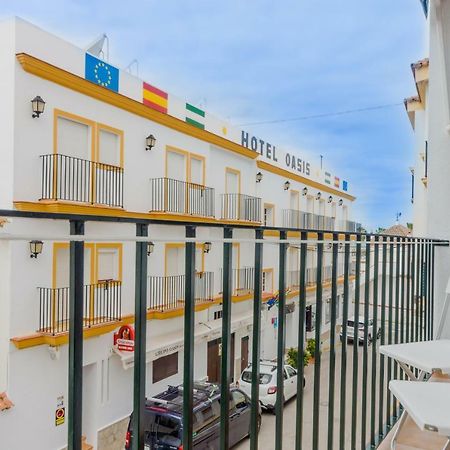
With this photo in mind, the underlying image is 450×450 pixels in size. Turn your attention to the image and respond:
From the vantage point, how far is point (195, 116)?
9812mm

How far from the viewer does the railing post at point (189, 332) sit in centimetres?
78

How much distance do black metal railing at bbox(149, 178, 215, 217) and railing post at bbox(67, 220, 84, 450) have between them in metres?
7.91

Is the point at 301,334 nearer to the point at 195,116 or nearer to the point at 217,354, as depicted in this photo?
the point at 217,354

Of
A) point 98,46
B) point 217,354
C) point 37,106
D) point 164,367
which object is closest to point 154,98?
point 98,46

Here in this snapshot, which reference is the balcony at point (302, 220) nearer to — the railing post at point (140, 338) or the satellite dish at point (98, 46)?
the satellite dish at point (98, 46)

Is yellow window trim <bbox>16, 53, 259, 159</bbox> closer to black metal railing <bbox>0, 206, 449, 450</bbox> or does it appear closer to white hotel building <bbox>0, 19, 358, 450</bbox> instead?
white hotel building <bbox>0, 19, 358, 450</bbox>

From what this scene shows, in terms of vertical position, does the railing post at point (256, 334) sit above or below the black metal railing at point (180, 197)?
below

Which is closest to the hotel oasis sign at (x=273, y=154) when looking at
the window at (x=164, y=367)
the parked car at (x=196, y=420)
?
the window at (x=164, y=367)

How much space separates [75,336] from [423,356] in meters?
1.26

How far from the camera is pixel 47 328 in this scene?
19.4ft

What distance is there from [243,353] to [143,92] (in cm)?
588

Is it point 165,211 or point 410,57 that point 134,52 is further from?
point 410,57

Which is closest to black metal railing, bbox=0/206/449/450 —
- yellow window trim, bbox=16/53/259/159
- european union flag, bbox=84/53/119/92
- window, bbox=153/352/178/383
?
window, bbox=153/352/178/383

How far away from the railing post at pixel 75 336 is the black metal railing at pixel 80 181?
6.04 m
